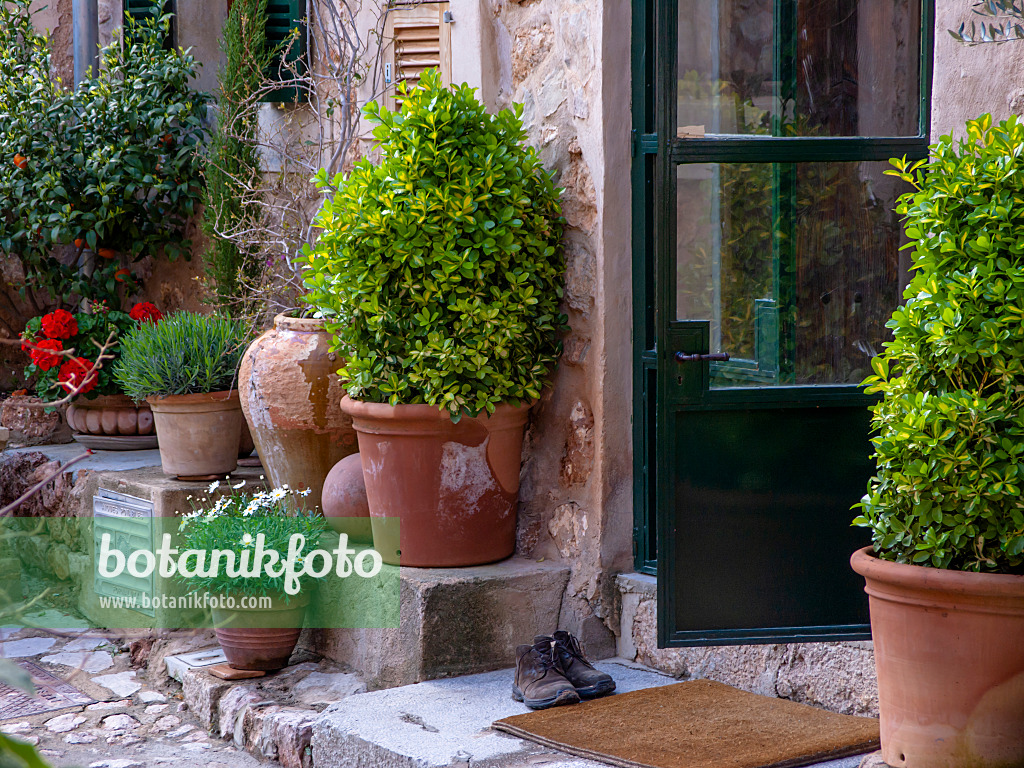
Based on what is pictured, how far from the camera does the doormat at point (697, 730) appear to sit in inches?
107

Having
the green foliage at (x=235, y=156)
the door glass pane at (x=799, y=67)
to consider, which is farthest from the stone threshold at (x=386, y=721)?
the green foliage at (x=235, y=156)

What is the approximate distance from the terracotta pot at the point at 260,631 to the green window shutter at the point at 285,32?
2.48m

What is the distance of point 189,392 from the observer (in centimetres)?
466

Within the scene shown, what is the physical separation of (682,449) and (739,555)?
0.33 meters

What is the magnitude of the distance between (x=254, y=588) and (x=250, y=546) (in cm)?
14

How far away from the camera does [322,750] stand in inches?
125

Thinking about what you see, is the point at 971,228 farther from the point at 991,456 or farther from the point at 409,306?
the point at 409,306

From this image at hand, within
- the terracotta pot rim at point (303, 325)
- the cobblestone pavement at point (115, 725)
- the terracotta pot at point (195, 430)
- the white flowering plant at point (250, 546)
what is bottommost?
the cobblestone pavement at point (115, 725)

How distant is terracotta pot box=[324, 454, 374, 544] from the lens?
12.9 feet

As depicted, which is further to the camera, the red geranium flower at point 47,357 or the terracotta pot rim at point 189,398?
the red geranium flower at point 47,357

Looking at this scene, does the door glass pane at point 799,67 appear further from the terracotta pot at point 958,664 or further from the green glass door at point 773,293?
the terracotta pot at point 958,664

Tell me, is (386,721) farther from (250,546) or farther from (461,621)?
(250,546)

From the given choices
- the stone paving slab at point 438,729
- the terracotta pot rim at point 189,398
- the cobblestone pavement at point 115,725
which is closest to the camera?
the stone paving slab at point 438,729

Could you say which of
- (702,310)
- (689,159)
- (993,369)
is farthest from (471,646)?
(993,369)
